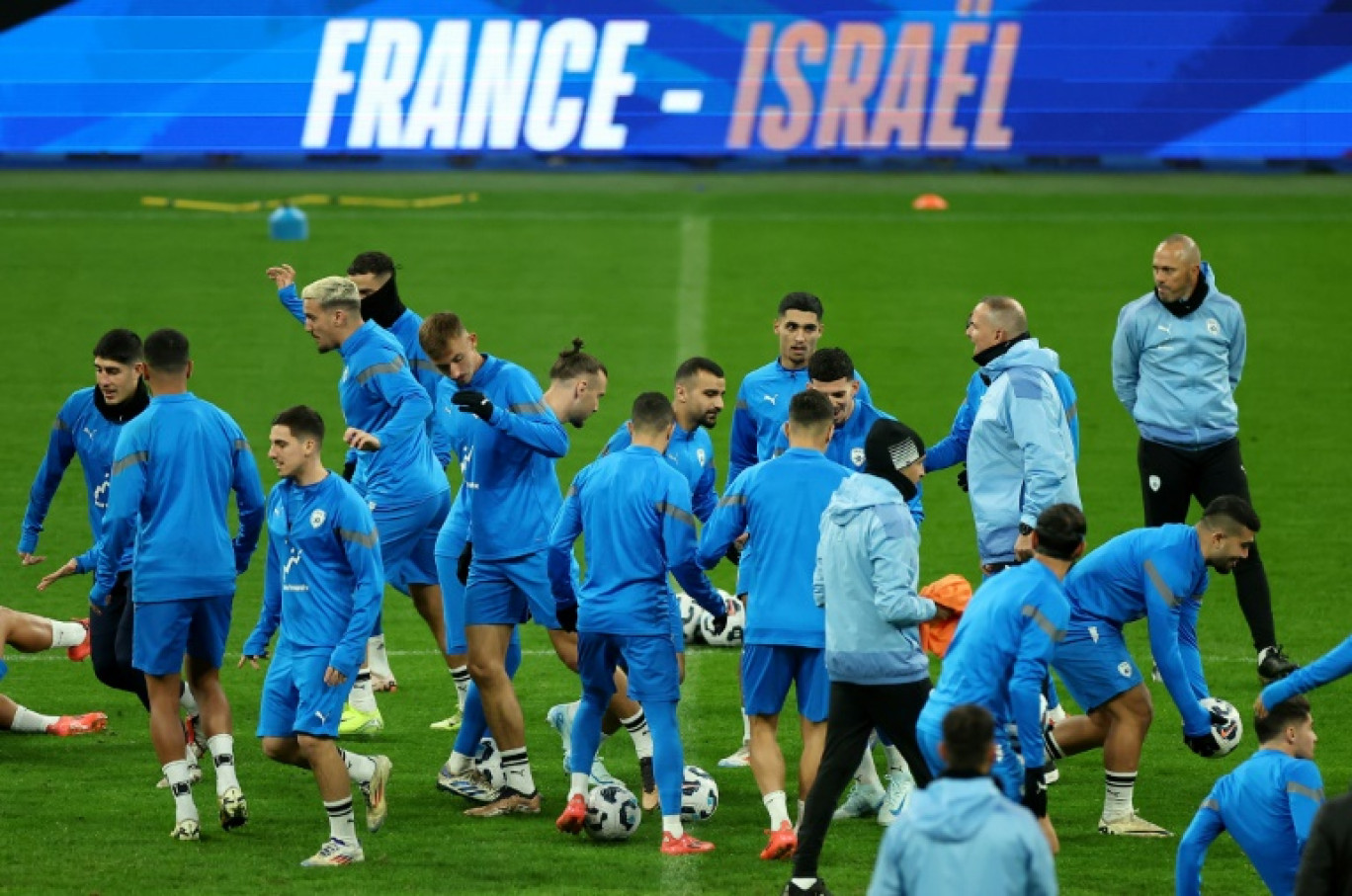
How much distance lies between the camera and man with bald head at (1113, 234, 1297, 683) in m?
12.7

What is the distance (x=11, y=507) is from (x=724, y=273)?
10.5m

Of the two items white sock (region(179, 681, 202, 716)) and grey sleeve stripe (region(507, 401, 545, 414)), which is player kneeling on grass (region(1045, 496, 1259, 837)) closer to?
grey sleeve stripe (region(507, 401, 545, 414))

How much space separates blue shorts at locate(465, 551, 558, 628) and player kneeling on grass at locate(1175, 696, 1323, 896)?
3510 mm

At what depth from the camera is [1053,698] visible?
11.0m

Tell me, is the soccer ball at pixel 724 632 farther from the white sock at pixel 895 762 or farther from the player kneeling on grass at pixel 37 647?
the player kneeling on grass at pixel 37 647

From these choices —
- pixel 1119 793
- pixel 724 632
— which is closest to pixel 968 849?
pixel 1119 793

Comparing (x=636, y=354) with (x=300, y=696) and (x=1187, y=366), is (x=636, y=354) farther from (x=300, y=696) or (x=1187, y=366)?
(x=300, y=696)

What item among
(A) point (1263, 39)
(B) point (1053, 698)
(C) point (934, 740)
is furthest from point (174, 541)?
Result: (A) point (1263, 39)

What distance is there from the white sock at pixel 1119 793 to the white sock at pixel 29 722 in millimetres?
5647

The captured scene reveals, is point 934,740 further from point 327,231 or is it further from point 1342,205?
point 1342,205

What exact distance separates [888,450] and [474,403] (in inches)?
82.6

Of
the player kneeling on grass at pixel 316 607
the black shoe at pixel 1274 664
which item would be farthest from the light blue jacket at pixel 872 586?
the black shoe at pixel 1274 664

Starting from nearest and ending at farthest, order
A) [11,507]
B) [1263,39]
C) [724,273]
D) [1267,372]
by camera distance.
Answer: [11,507]
[1267,372]
[724,273]
[1263,39]

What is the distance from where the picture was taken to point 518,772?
10.3 meters
